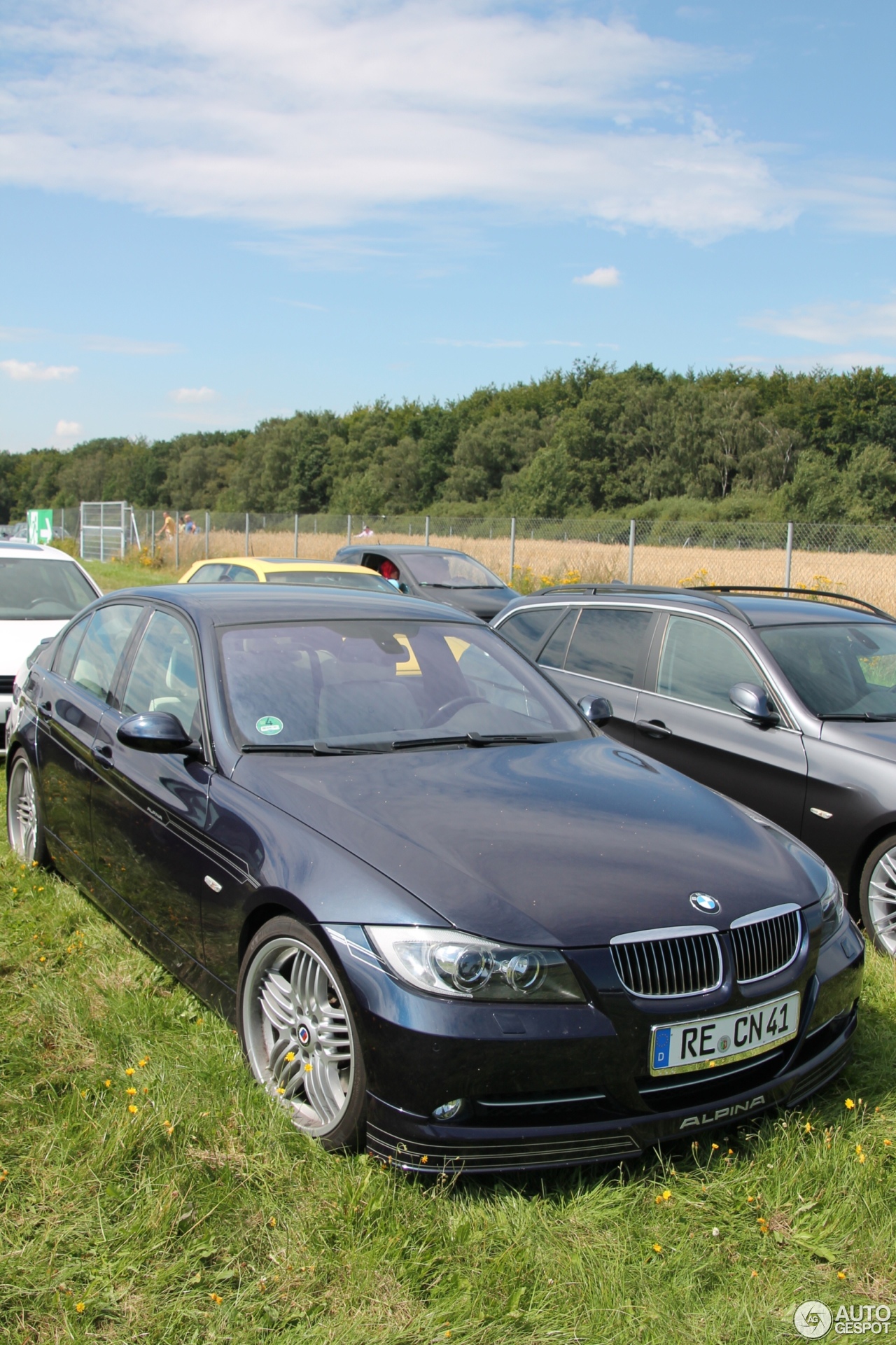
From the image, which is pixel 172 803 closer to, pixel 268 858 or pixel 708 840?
pixel 268 858

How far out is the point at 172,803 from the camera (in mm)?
3590

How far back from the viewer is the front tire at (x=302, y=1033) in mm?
2662

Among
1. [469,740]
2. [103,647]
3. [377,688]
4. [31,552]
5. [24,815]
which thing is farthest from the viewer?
[31,552]

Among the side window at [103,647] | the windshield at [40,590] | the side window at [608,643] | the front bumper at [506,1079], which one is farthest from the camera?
the windshield at [40,590]

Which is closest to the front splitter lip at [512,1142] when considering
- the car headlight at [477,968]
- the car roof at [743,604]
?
the car headlight at [477,968]

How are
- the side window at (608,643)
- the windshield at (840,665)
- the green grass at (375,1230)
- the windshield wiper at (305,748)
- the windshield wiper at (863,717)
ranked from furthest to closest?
the side window at (608,643) < the windshield at (840,665) < the windshield wiper at (863,717) < the windshield wiper at (305,748) < the green grass at (375,1230)

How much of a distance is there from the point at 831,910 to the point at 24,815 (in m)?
4.04

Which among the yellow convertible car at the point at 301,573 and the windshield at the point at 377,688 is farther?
the yellow convertible car at the point at 301,573

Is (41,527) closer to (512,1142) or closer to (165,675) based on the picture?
(165,675)

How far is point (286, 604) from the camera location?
4.16 m

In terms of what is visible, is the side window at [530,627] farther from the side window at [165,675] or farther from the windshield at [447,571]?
the windshield at [447,571]

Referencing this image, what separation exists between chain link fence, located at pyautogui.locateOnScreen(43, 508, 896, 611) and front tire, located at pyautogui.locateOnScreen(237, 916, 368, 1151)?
41.8ft

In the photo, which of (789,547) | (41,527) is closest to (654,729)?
(789,547)

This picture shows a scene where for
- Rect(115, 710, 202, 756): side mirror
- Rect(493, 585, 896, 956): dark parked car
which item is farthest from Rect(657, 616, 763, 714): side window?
Rect(115, 710, 202, 756): side mirror
